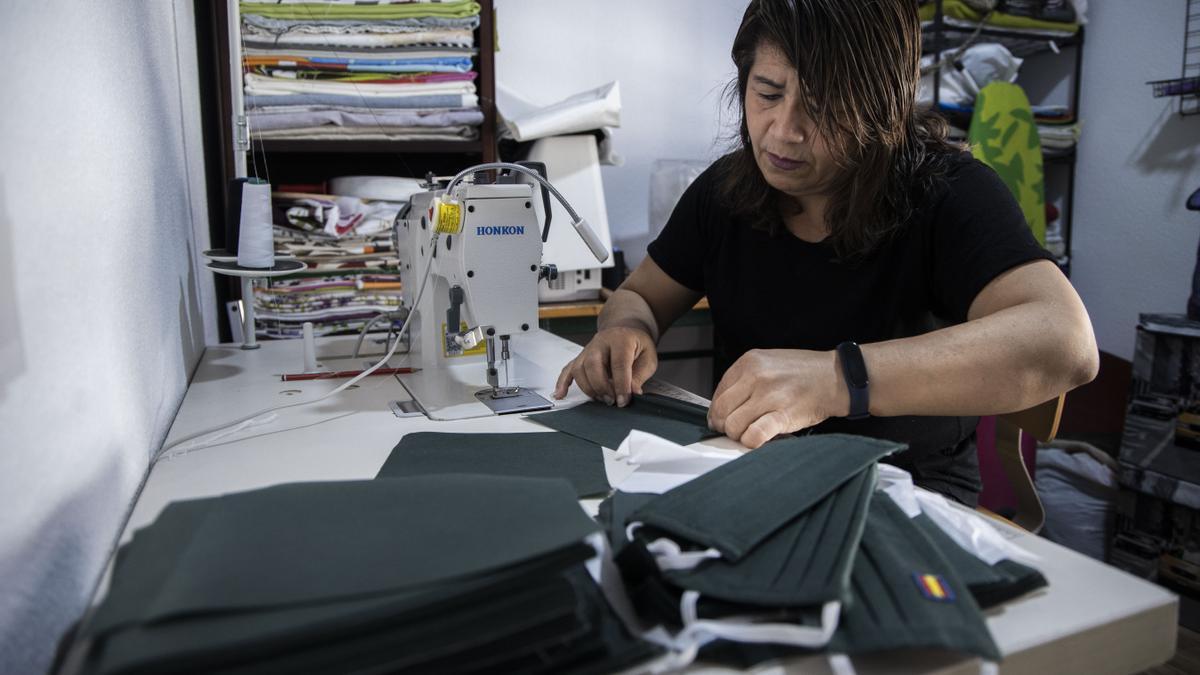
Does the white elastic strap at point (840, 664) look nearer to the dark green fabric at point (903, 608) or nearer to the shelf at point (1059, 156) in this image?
the dark green fabric at point (903, 608)

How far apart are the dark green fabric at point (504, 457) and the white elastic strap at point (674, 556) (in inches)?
9.4

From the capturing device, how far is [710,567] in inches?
21.5

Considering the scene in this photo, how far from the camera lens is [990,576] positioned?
57 cm

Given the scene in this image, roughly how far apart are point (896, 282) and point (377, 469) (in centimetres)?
83

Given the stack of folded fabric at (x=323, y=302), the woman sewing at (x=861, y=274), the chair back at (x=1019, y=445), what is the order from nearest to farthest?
1. the woman sewing at (x=861, y=274)
2. the chair back at (x=1019, y=445)
3. the stack of folded fabric at (x=323, y=302)

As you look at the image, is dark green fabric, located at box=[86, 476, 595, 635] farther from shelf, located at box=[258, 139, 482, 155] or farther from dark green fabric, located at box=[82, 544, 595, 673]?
shelf, located at box=[258, 139, 482, 155]

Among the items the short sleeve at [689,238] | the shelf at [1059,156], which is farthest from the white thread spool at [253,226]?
the shelf at [1059,156]

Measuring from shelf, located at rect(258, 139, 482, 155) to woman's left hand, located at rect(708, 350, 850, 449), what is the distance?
1.38 meters

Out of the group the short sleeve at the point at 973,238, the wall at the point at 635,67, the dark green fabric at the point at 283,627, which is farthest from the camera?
the wall at the point at 635,67

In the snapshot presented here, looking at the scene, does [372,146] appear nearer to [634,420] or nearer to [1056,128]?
[634,420]

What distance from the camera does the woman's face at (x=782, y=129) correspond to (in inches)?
46.9

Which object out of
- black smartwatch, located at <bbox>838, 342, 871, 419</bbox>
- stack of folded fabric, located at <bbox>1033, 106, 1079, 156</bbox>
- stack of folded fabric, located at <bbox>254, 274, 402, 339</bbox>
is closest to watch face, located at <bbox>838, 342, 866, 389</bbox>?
black smartwatch, located at <bbox>838, 342, 871, 419</bbox>

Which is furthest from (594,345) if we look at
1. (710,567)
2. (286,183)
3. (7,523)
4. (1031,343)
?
(286,183)

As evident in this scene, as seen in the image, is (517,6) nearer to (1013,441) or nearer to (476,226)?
(476,226)
